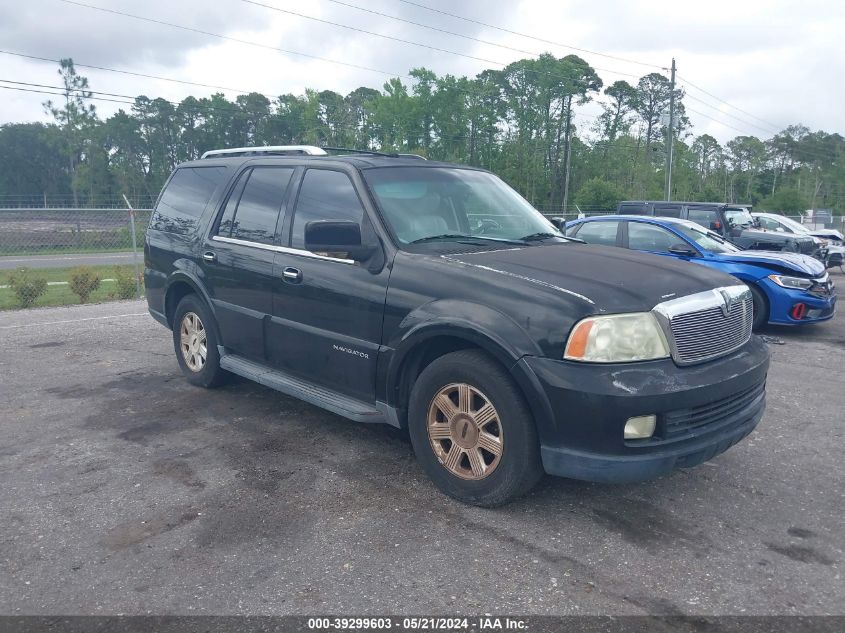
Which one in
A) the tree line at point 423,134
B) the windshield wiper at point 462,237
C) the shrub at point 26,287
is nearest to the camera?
the windshield wiper at point 462,237

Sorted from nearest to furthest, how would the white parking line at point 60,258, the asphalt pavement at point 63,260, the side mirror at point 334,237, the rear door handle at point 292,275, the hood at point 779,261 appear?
the side mirror at point 334,237
the rear door handle at point 292,275
the hood at point 779,261
the white parking line at point 60,258
the asphalt pavement at point 63,260

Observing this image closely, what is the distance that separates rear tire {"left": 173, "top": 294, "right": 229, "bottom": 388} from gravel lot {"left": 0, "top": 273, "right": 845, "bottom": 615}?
0.51 m

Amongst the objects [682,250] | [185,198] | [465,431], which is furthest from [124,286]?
[465,431]

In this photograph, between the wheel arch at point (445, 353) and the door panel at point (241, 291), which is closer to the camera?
the wheel arch at point (445, 353)

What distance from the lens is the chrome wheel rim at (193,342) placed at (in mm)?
5844

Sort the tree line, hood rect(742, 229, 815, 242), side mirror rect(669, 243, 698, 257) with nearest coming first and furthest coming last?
side mirror rect(669, 243, 698, 257) < hood rect(742, 229, 815, 242) < the tree line

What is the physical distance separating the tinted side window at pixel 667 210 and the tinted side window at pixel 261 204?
40.9 feet

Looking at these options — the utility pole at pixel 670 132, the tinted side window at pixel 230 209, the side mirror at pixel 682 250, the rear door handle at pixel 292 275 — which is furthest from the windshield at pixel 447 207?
the utility pole at pixel 670 132

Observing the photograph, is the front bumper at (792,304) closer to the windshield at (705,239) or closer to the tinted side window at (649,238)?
the windshield at (705,239)

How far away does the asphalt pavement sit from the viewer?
15659 millimetres

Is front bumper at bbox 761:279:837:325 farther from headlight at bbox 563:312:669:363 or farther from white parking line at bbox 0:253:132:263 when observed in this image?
white parking line at bbox 0:253:132:263

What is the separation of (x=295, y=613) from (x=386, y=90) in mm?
62810

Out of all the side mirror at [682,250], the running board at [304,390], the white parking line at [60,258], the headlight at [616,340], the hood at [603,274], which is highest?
the hood at [603,274]

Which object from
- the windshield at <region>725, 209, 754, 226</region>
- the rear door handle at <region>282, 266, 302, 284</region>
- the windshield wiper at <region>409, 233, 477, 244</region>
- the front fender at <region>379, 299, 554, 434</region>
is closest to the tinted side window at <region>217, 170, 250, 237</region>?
the rear door handle at <region>282, 266, 302, 284</region>
